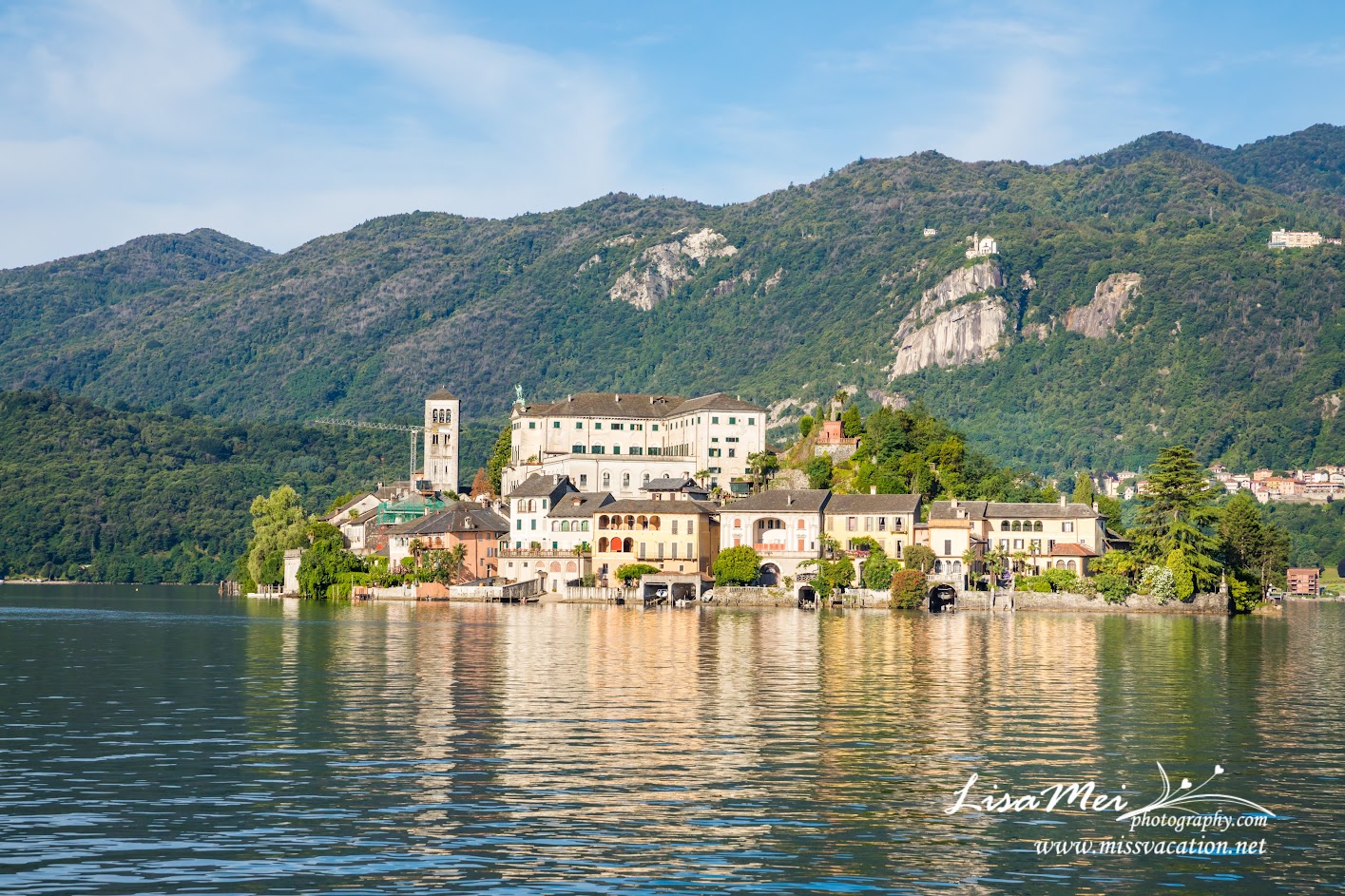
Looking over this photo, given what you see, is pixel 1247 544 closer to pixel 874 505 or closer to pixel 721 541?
pixel 874 505

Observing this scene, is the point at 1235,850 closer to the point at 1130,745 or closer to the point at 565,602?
the point at 1130,745

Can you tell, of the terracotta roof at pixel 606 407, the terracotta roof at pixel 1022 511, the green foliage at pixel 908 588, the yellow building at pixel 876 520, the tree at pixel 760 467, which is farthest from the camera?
the terracotta roof at pixel 606 407

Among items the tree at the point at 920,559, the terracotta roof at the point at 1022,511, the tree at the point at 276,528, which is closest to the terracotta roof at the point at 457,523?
the tree at the point at 276,528

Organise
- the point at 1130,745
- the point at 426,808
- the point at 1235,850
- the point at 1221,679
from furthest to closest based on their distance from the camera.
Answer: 1. the point at 1221,679
2. the point at 1130,745
3. the point at 426,808
4. the point at 1235,850

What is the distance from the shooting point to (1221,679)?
61.1 m

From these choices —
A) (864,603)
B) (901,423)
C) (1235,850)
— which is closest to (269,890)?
(1235,850)

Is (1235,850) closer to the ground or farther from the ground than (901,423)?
closer to the ground

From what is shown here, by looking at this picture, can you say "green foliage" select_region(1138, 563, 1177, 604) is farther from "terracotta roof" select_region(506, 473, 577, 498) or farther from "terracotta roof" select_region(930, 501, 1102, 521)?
"terracotta roof" select_region(506, 473, 577, 498)

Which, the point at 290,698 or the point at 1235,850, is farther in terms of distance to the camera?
the point at 290,698

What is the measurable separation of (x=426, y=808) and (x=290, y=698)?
2036cm

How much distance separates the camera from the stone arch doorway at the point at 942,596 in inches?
4889

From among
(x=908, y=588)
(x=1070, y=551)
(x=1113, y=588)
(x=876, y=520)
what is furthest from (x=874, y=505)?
(x=1113, y=588)

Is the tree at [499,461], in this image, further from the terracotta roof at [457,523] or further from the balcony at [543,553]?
the balcony at [543,553]

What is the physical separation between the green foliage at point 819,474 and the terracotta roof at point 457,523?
1081 inches
